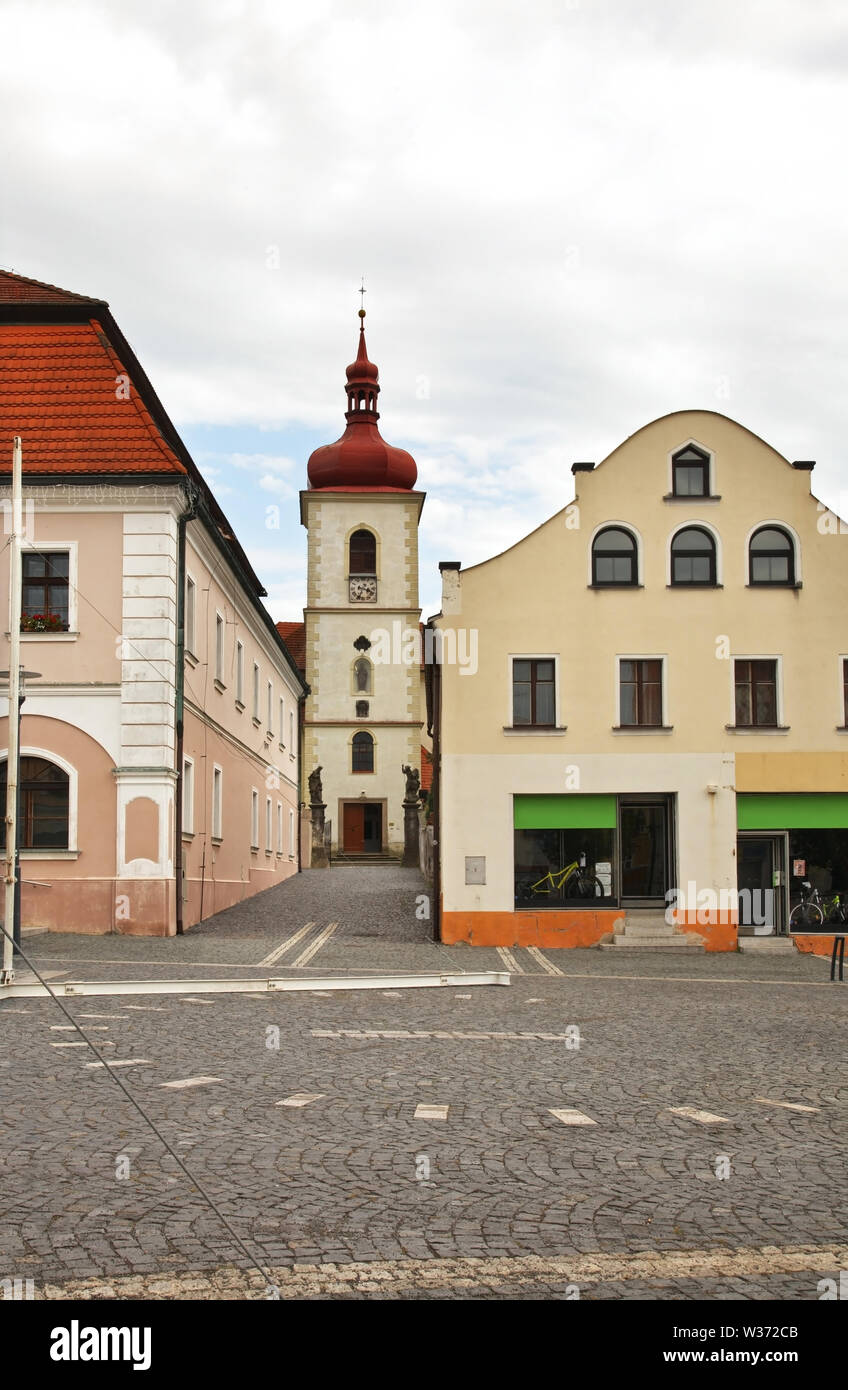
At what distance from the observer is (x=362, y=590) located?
222 feet

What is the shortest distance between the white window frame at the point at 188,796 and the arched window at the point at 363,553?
4224 cm

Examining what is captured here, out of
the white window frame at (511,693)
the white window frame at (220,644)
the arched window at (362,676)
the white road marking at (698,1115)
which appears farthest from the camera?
the arched window at (362,676)

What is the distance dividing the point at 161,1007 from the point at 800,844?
1516cm

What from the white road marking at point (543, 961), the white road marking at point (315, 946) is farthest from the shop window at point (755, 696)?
the white road marking at point (315, 946)

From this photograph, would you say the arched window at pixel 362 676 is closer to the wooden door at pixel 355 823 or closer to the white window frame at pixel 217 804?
the wooden door at pixel 355 823

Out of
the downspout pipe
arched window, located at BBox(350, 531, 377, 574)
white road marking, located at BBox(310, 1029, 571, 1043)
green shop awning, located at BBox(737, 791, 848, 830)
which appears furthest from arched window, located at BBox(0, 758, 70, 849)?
arched window, located at BBox(350, 531, 377, 574)

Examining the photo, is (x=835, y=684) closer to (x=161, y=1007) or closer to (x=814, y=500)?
(x=814, y=500)

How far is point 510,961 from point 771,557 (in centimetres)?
955

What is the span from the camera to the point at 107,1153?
7.46 m

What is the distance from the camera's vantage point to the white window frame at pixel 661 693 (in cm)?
2578

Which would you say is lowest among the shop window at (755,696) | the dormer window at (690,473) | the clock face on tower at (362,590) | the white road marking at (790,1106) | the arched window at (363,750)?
the white road marking at (790,1106)

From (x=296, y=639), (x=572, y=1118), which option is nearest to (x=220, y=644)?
(x=572, y=1118)

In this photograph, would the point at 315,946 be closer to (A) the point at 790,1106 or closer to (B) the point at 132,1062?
(B) the point at 132,1062
